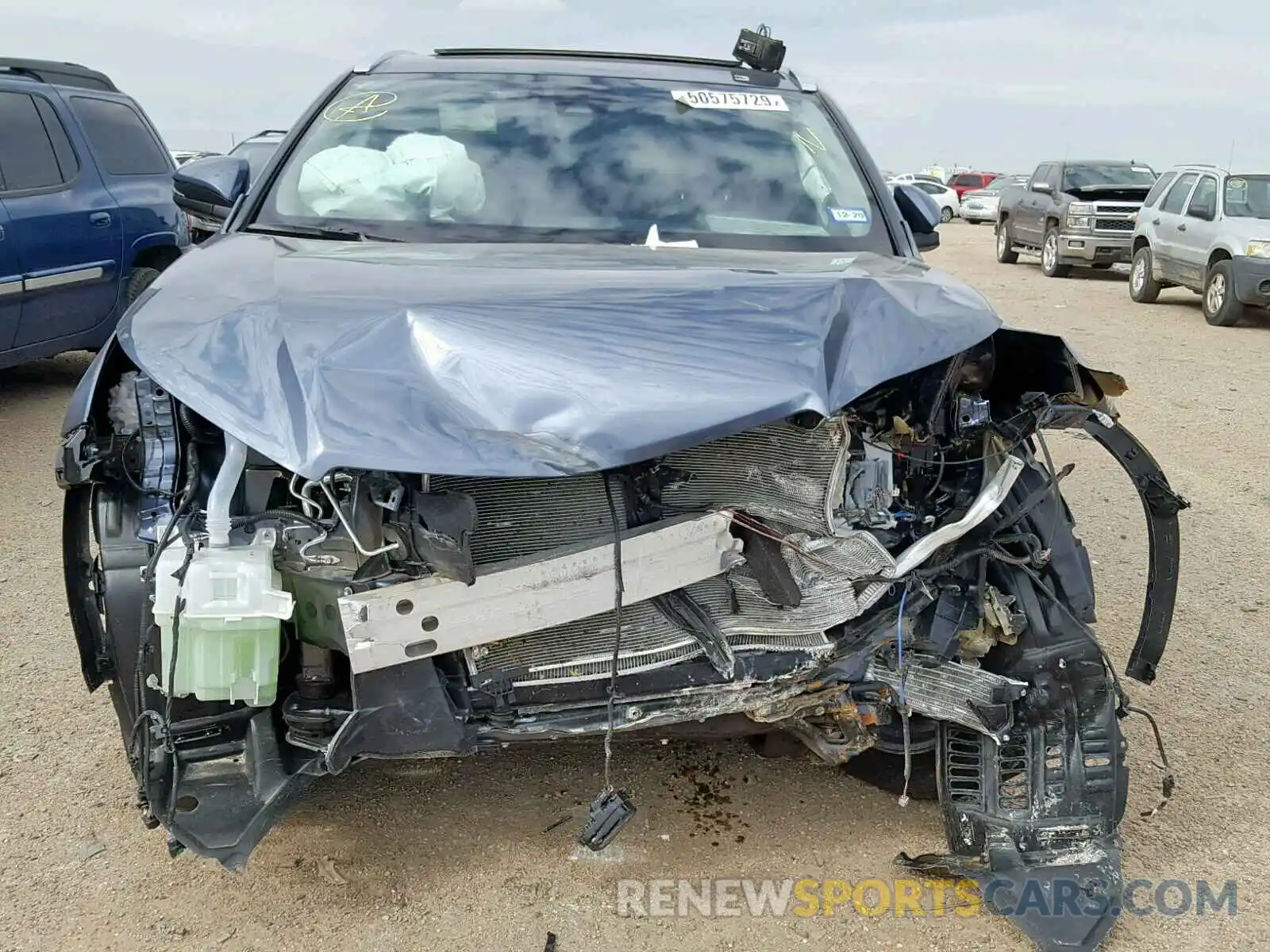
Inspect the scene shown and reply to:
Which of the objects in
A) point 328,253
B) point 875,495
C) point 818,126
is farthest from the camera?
point 818,126

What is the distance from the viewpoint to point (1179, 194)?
1254 centimetres

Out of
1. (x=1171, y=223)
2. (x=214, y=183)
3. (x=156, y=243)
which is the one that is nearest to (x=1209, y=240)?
(x=1171, y=223)

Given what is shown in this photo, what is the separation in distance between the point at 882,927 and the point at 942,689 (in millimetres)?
569

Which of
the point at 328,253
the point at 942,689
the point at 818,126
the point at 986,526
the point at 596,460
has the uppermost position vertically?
the point at 818,126

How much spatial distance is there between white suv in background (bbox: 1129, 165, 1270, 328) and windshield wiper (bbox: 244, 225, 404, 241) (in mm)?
10565

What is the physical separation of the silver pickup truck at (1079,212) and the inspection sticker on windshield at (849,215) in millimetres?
12838

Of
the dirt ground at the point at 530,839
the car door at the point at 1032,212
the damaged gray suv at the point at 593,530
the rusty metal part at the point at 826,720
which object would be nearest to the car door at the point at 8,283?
the dirt ground at the point at 530,839

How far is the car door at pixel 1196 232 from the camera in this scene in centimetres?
1160

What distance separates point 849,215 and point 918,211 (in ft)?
1.54

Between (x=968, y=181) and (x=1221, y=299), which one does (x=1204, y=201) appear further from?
(x=968, y=181)

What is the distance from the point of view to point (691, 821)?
9.32ft

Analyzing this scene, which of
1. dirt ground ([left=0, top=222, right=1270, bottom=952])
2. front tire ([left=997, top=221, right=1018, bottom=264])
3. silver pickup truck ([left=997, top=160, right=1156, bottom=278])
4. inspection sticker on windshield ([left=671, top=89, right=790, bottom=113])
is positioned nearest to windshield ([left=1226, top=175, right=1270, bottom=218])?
silver pickup truck ([left=997, top=160, right=1156, bottom=278])

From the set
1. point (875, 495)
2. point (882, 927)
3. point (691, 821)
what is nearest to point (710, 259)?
point (875, 495)

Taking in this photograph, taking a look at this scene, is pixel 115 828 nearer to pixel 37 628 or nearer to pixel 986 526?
pixel 37 628
